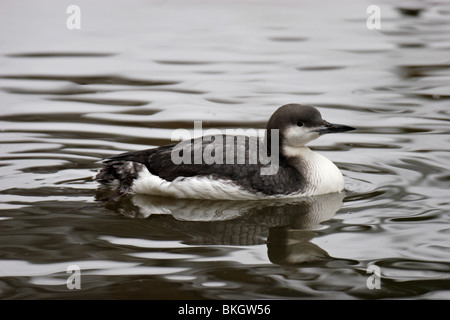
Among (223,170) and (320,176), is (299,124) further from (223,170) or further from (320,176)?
(223,170)

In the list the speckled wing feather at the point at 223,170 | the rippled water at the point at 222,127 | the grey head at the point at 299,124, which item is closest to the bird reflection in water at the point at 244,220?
the rippled water at the point at 222,127

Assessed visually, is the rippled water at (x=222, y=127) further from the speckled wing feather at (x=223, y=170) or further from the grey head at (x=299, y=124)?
the grey head at (x=299, y=124)

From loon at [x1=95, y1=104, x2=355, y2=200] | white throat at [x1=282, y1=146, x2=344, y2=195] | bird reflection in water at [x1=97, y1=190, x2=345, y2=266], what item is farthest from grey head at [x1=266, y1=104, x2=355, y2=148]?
bird reflection in water at [x1=97, y1=190, x2=345, y2=266]

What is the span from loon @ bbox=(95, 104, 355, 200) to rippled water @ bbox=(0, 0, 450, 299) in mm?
131

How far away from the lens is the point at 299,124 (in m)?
7.02

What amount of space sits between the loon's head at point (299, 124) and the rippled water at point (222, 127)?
1.74ft

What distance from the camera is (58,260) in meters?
5.69

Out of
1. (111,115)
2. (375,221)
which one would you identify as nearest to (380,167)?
(375,221)

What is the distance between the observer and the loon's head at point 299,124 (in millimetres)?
6980

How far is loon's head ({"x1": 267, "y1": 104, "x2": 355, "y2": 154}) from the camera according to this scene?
275 inches

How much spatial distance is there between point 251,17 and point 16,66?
159 inches

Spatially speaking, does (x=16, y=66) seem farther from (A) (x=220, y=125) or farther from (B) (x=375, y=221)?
(B) (x=375, y=221)

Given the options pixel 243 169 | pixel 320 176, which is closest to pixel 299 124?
pixel 320 176

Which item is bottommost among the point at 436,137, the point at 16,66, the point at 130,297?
the point at 130,297
